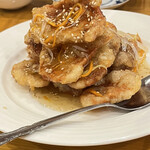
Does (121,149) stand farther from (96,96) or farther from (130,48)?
(130,48)

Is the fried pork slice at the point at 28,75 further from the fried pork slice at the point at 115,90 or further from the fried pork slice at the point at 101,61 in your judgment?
the fried pork slice at the point at 115,90

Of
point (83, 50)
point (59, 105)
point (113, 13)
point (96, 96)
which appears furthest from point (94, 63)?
point (113, 13)

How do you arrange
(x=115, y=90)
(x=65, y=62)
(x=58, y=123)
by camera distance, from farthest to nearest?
(x=65, y=62) → (x=115, y=90) → (x=58, y=123)

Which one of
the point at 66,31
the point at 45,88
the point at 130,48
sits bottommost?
the point at 45,88

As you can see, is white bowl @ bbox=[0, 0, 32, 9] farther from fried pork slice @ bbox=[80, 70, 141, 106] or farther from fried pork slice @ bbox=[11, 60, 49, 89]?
fried pork slice @ bbox=[80, 70, 141, 106]

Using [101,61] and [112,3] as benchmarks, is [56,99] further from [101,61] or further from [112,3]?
[112,3]

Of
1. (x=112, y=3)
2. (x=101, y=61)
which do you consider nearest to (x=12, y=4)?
(x=112, y=3)

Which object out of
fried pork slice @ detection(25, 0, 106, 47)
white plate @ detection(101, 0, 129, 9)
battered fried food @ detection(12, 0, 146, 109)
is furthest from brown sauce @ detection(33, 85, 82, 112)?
white plate @ detection(101, 0, 129, 9)
